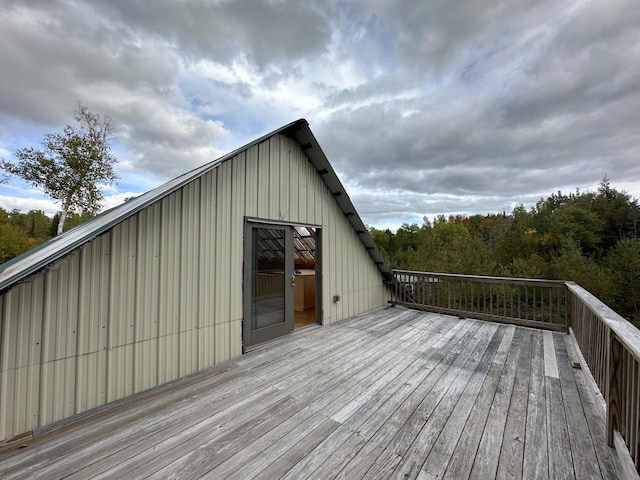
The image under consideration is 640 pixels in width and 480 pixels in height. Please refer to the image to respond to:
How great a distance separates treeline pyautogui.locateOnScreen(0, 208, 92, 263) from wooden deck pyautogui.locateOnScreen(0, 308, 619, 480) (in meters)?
15.3

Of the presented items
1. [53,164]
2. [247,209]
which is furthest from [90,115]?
[247,209]

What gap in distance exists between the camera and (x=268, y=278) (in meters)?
3.76

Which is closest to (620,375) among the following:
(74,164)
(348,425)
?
(348,425)

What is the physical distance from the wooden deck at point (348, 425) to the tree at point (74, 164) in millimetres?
14588

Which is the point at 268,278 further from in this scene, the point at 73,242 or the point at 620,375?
the point at 620,375

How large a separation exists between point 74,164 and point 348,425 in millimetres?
17668

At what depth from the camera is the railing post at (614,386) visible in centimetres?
171

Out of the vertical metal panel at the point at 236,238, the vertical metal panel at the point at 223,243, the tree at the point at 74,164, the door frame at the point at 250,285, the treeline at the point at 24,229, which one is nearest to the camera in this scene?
the vertical metal panel at the point at 223,243

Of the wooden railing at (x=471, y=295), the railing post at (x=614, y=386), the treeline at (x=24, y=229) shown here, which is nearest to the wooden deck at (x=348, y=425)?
the railing post at (x=614, y=386)

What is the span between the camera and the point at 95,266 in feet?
7.09

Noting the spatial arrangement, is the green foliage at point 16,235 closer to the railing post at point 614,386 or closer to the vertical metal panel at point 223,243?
the vertical metal panel at point 223,243

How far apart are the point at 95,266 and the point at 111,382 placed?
109cm

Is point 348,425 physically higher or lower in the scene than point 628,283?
higher

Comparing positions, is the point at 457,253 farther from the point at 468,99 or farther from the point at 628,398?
the point at 628,398
